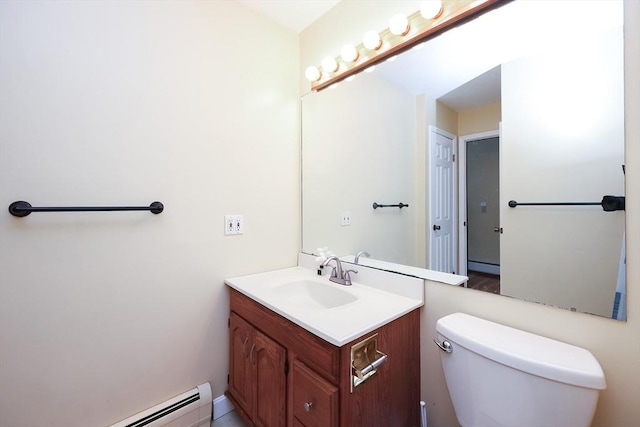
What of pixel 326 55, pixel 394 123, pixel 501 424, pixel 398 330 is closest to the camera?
pixel 501 424

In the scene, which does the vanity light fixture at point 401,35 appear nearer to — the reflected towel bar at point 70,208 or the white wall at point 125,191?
the white wall at point 125,191

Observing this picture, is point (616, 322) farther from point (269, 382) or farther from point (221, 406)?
point (221, 406)

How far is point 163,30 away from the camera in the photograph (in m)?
1.31

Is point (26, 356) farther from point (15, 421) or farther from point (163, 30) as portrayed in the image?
point (163, 30)

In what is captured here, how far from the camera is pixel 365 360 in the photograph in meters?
0.94

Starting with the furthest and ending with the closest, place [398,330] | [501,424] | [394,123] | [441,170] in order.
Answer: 1. [394,123]
2. [441,170]
3. [398,330]
4. [501,424]

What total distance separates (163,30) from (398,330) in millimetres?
1790

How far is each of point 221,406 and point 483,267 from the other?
1.57m

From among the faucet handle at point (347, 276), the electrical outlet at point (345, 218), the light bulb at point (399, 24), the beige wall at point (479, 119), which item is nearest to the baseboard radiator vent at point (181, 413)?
the faucet handle at point (347, 276)

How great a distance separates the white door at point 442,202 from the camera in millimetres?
1178

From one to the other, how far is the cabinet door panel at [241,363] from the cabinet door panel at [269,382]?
63 mm

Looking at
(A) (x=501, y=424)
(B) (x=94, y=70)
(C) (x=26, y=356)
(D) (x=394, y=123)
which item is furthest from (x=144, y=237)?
(A) (x=501, y=424)

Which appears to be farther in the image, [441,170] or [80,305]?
[441,170]

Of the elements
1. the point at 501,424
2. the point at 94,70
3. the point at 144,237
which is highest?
the point at 94,70
